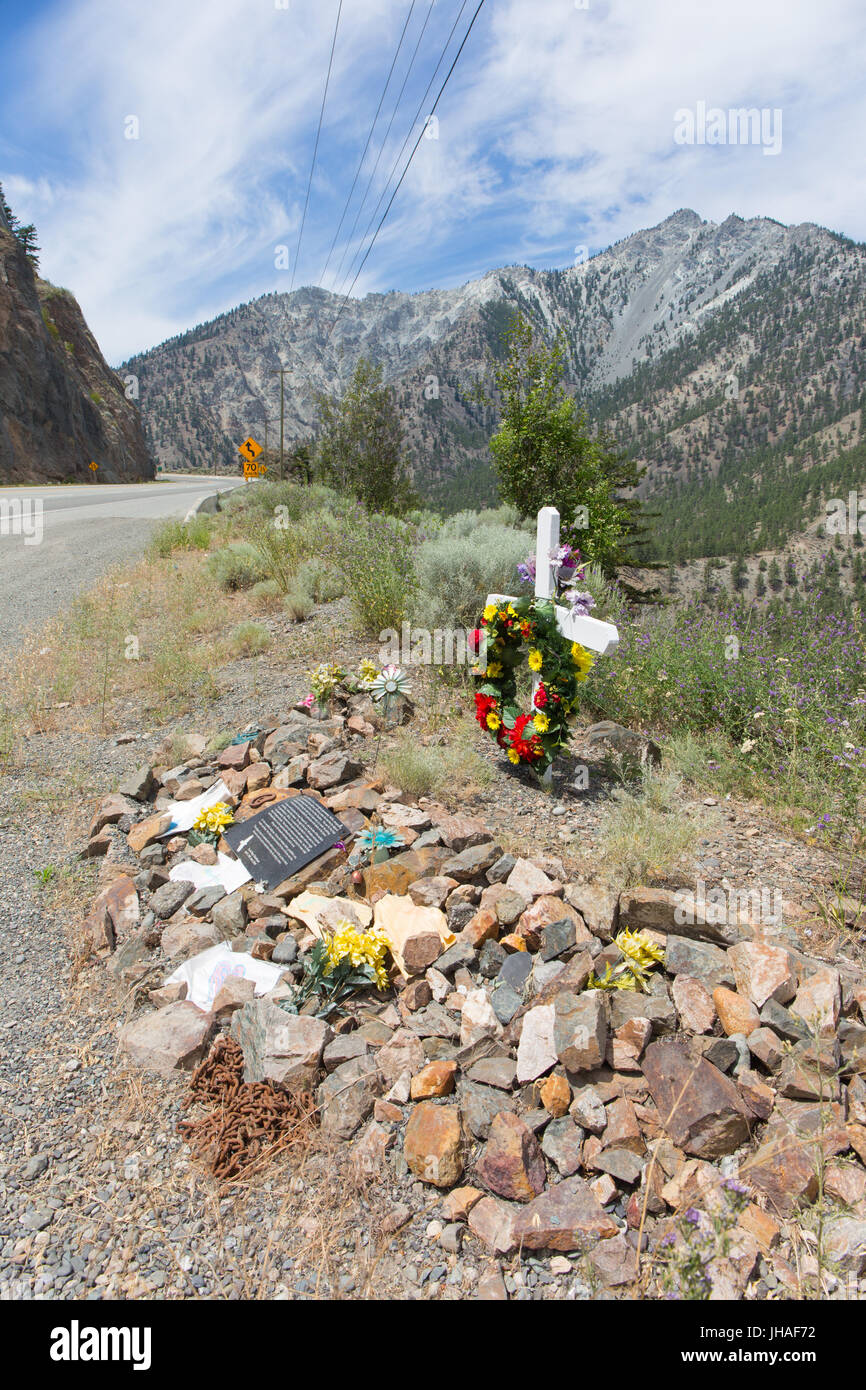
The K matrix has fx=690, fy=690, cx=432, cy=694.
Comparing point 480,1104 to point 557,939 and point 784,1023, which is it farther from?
point 784,1023

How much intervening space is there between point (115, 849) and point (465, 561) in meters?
4.15

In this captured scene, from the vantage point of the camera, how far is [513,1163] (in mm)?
2125

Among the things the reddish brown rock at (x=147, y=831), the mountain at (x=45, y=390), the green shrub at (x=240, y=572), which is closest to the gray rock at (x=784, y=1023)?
the reddish brown rock at (x=147, y=831)

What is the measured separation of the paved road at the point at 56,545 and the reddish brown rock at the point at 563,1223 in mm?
7345

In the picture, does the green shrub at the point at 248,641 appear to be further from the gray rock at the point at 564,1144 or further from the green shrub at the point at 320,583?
the gray rock at the point at 564,1144

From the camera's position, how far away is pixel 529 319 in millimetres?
14242

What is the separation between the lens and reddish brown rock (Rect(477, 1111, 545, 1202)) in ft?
6.91

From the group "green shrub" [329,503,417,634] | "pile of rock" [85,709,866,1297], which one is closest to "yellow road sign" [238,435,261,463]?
"green shrub" [329,503,417,634]

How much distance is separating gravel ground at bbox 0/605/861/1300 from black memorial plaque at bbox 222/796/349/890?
0.84 m

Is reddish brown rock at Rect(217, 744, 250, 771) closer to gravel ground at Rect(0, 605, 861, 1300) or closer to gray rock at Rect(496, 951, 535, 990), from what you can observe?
gravel ground at Rect(0, 605, 861, 1300)

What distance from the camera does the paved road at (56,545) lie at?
899cm

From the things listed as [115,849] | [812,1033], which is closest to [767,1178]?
[812,1033]

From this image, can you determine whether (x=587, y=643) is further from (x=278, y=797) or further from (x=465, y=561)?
(x=465, y=561)
